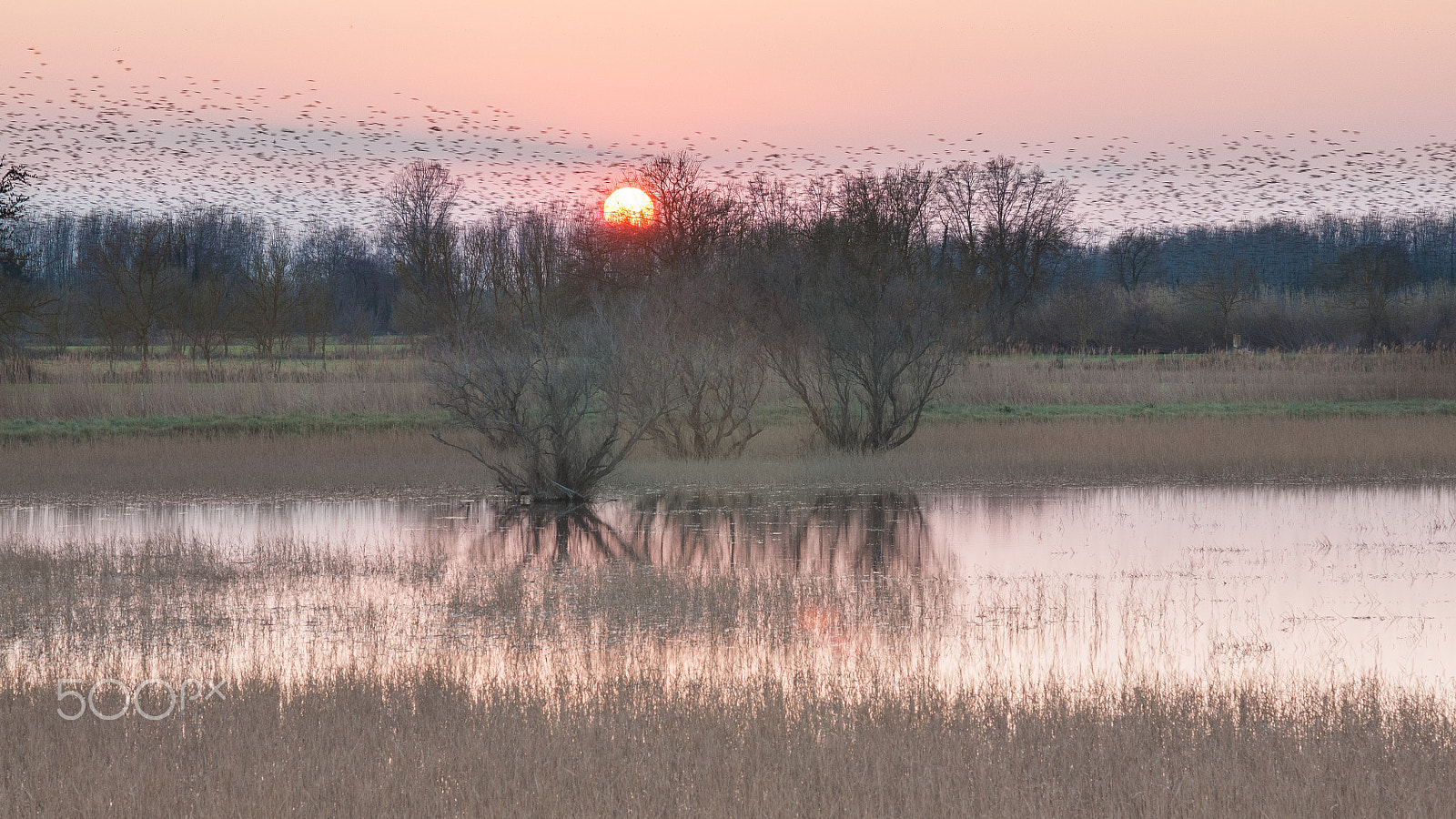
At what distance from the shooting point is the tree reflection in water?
12.7 meters

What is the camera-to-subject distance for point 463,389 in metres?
17.0

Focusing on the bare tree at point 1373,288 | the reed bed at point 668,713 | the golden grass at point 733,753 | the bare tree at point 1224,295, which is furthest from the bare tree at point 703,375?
the bare tree at point 1224,295

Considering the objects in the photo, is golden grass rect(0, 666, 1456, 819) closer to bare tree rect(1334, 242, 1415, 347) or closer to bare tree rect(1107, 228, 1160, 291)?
bare tree rect(1334, 242, 1415, 347)

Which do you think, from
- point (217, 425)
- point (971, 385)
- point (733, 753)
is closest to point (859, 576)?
point (733, 753)

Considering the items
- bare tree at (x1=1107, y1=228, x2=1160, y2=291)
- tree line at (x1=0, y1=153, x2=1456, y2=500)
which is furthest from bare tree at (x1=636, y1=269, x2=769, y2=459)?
bare tree at (x1=1107, y1=228, x2=1160, y2=291)

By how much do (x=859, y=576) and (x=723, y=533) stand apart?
3.18m

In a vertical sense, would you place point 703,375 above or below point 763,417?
above

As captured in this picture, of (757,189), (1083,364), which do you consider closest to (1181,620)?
(1083,364)

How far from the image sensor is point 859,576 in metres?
11.8

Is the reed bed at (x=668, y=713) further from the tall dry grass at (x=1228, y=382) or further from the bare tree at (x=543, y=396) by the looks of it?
the tall dry grass at (x=1228, y=382)

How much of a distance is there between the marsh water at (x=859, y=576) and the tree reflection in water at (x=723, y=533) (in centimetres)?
6

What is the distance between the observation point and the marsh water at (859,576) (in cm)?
886

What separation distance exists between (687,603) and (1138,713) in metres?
4.35

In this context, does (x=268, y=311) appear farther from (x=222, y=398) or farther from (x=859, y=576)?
(x=859, y=576)
